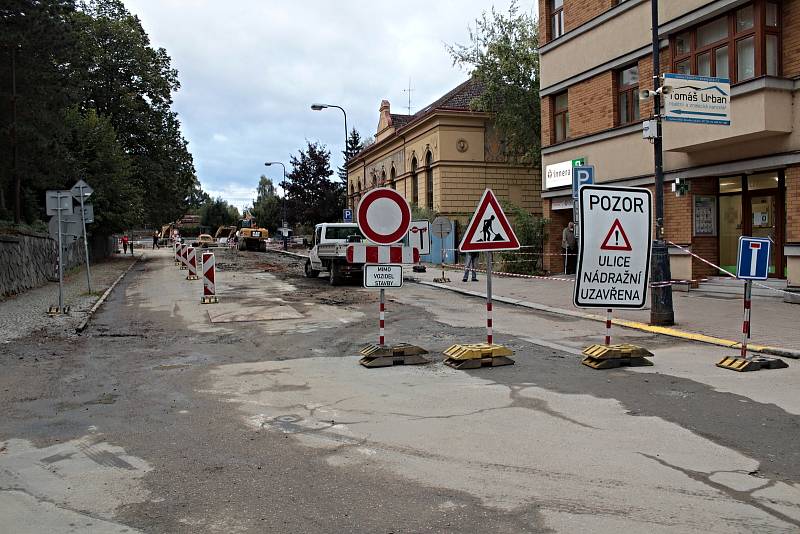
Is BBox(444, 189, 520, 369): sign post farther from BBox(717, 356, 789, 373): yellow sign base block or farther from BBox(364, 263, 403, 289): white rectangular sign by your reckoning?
BBox(717, 356, 789, 373): yellow sign base block

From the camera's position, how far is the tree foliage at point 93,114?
2255 centimetres

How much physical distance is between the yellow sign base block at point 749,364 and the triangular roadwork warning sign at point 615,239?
1.85 meters

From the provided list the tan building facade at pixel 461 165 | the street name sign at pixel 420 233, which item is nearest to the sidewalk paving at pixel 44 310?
the street name sign at pixel 420 233

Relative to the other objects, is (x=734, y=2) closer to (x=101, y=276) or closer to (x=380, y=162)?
(x=101, y=276)

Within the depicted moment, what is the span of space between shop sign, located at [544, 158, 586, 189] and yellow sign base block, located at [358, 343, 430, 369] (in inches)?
578

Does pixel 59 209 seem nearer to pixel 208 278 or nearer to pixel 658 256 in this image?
pixel 208 278

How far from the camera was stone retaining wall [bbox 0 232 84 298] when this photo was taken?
19298 mm

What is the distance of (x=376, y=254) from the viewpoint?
29.2 ft

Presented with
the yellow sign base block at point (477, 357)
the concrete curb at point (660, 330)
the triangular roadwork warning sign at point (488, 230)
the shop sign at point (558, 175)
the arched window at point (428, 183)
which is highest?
the arched window at point (428, 183)

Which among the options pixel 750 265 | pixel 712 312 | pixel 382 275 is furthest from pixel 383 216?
pixel 712 312

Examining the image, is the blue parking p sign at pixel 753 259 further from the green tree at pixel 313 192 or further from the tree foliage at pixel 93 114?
the green tree at pixel 313 192

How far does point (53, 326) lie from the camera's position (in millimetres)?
13164

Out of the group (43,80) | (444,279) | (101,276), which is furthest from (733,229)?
(101,276)

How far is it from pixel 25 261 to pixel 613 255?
20.1 meters
